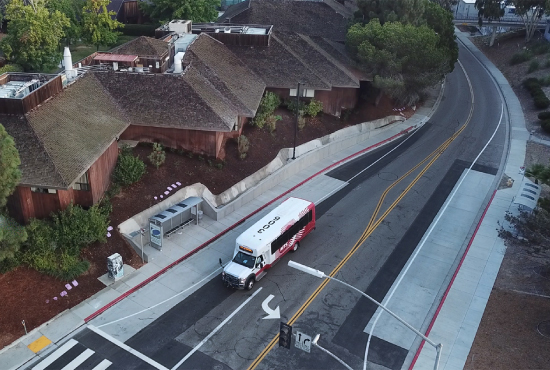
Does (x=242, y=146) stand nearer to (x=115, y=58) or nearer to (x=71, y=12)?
(x=115, y=58)

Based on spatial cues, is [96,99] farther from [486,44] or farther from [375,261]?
[486,44]

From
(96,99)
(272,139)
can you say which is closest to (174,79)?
(96,99)

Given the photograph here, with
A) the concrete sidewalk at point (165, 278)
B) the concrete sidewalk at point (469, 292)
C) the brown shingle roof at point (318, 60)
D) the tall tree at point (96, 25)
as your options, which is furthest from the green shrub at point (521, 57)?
the tall tree at point (96, 25)

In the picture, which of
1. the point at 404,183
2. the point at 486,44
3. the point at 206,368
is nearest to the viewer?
the point at 206,368

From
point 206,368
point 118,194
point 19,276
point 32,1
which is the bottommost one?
point 206,368

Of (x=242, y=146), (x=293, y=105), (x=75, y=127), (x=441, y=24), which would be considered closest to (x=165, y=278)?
(x=75, y=127)

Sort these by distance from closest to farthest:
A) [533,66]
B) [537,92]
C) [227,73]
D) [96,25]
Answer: [227,73] < [96,25] < [537,92] < [533,66]

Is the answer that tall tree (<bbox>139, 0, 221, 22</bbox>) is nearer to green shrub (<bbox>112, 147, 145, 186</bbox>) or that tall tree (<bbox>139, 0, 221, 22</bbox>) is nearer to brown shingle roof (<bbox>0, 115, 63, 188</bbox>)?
green shrub (<bbox>112, 147, 145, 186</bbox>)
